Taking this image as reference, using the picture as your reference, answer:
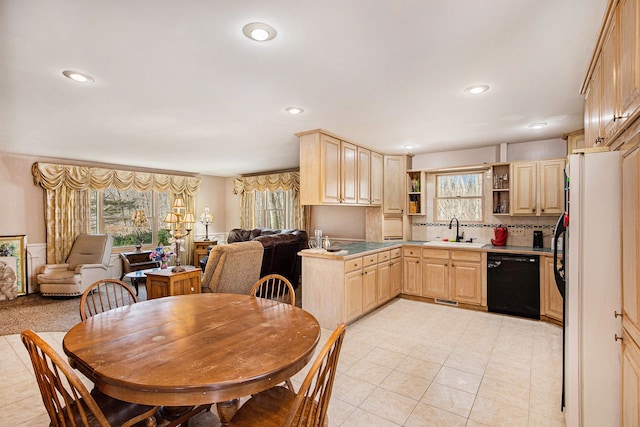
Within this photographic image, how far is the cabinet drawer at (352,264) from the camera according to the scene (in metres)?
3.65

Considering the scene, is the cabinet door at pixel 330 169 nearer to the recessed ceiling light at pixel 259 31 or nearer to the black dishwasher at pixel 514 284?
the recessed ceiling light at pixel 259 31

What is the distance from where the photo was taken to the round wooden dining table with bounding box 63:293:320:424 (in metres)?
1.16

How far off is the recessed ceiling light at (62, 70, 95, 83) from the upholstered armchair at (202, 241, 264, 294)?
211 centimetres

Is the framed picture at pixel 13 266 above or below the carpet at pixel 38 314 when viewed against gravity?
above

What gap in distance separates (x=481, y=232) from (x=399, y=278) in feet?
4.85

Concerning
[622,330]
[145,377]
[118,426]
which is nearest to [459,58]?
[622,330]

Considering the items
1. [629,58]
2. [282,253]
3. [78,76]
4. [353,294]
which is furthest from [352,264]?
[78,76]

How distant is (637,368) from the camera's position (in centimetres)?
125

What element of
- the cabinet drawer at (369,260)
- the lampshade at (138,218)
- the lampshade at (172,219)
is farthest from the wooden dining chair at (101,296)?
the cabinet drawer at (369,260)

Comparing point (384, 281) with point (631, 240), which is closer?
point (631, 240)

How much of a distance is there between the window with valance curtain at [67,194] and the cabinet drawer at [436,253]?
6.04 meters

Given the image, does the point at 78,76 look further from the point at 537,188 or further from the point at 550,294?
the point at 550,294

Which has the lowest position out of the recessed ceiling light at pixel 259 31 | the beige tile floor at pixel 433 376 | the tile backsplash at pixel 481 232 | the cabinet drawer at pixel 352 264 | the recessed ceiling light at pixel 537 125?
the beige tile floor at pixel 433 376

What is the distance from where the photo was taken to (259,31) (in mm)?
1762
